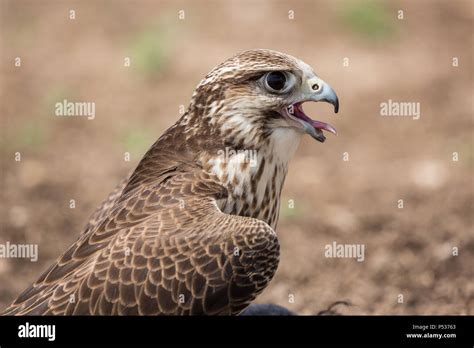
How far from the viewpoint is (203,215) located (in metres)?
5.14

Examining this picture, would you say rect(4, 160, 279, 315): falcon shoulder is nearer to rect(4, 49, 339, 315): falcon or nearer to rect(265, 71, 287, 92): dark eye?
rect(4, 49, 339, 315): falcon

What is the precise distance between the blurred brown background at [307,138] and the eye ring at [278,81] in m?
2.17

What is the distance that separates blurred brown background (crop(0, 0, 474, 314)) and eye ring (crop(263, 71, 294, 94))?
2.17 meters

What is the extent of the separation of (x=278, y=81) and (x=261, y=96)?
0.13 meters

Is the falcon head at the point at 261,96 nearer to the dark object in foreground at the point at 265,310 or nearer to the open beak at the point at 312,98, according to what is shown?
the open beak at the point at 312,98

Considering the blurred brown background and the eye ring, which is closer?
the eye ring

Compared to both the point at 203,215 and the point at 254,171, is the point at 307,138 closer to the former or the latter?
the point at 254,171

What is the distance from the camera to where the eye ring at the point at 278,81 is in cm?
543

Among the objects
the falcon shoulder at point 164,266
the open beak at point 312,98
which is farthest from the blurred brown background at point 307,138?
the falcon shoulder at point 164,266

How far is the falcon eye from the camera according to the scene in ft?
17.8

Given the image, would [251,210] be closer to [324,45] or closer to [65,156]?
[65,156]

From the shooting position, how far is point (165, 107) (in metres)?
10.8

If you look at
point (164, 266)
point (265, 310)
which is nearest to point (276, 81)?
point (164, 266)

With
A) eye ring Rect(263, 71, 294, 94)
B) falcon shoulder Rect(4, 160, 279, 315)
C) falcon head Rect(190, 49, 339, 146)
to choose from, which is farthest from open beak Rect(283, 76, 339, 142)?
falcon shoulder Rect(4, 160, 279, 315)
